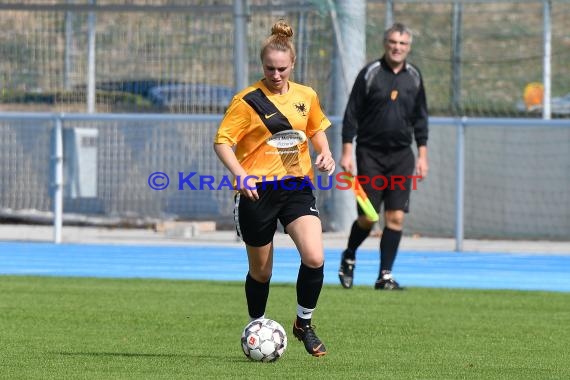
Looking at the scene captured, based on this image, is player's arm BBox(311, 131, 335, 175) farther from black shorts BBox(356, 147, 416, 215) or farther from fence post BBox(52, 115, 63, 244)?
fence post BBox(52, 115, 63, 244)

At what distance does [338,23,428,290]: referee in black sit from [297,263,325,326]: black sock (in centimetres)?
405

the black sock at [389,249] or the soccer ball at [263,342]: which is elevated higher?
the soccer ball at [263,342]

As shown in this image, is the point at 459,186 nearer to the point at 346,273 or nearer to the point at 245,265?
the point at 245,265

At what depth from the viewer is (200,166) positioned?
19.6m

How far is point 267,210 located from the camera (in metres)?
8.21

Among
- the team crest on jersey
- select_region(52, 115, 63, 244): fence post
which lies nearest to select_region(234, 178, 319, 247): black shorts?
the team crest on jersey

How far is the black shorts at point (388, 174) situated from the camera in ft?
40.4

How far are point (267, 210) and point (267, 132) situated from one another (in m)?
0.44

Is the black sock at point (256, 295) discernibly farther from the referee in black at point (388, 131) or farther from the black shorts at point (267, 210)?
the referee in black at point (388, 131)

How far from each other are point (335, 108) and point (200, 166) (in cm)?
195

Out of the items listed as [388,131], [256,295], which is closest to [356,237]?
[388,131]
